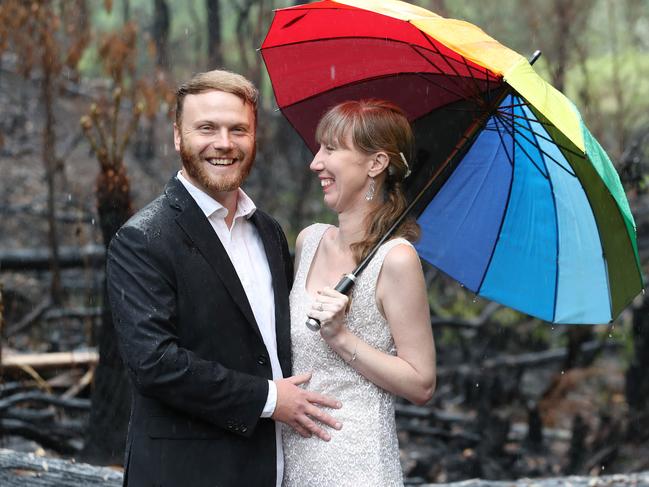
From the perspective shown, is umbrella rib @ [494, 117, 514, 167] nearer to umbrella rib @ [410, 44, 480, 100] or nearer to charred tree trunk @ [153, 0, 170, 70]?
umbrella rib @ [410, 44, 480, 100]

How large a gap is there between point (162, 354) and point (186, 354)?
78 millimetres

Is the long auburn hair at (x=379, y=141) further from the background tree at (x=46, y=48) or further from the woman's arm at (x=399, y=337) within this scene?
the background tree at (x=46, y=48)

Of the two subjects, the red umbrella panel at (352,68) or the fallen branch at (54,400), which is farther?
the fallen branch at (54,400)

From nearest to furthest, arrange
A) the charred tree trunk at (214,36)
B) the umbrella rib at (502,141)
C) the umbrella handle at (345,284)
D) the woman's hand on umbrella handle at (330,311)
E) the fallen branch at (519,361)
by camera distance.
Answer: the woman's hand on umbrella handle at (330,311) < the umbrella handle at (345,284) < the umbrella rib at (502,141) < the fallen branch at (519,361) < the charred tree trunk at (214,36)

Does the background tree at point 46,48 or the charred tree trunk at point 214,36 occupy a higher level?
the charred tree trunk at point 214,36

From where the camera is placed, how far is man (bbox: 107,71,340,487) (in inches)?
119

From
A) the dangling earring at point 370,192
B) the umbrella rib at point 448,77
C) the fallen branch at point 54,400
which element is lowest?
the fallen branch at point 54,400

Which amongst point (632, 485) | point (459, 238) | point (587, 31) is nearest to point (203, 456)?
point (459, 238)

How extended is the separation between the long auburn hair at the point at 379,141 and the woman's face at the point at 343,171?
21 millimetres

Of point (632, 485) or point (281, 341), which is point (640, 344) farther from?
point (281, 341)

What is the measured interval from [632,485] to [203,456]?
3.43m

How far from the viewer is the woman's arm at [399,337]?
3.21 meters

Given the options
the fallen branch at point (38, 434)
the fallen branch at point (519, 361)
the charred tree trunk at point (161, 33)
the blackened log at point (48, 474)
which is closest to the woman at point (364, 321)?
the blackened log at point (48, 474)

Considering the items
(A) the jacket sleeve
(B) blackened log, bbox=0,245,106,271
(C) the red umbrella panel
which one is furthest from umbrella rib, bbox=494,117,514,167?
(B) blackened log, bbox=0,245,106,271
